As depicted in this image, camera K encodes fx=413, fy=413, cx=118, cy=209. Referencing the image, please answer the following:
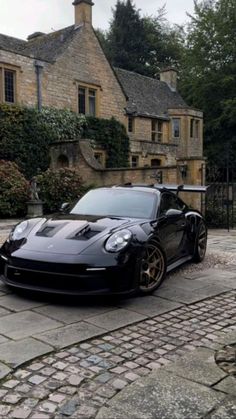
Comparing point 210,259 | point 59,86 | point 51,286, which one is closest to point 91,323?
point 51,286

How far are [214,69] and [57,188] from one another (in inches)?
1001

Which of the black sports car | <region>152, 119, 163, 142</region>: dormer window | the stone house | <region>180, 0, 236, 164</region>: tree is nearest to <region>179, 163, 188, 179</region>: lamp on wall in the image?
the stone house

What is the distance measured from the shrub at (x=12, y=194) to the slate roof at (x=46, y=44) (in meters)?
8.63

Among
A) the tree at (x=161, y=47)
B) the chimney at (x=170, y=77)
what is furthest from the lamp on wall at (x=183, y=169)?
the tree at (x=161, y=47)

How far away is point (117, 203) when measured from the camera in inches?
233

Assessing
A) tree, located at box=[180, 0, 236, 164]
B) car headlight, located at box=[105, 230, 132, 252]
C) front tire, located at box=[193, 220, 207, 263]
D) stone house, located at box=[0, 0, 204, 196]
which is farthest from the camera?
tree, located at box=[180, 0, 236, 164]

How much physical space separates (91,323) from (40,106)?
1688cm

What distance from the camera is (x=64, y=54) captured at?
819 inches

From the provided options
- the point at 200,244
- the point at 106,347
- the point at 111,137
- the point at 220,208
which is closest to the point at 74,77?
the point at 111,137

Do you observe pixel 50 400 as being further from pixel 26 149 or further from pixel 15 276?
pixel 26 149

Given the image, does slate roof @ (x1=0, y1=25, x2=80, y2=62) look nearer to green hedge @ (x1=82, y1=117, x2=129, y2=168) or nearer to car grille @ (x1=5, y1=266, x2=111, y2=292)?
green hedge @ (x1=82, y1=117, x2=129, y2=168)

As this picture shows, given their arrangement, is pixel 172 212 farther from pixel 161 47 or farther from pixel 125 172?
pixel 161 47

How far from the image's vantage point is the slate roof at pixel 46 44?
69.2 feet

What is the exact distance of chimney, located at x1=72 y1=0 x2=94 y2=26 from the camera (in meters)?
22.1
